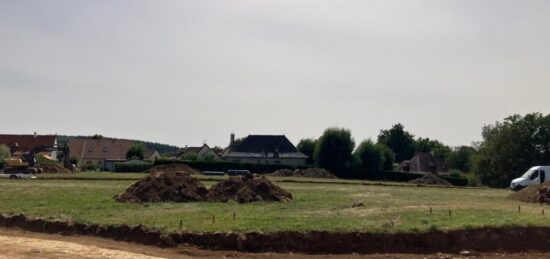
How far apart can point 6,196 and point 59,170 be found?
42223 mm

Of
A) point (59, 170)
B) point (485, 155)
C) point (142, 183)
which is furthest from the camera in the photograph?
point (485, 155)

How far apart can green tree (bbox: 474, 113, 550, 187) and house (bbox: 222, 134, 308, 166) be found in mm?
39662

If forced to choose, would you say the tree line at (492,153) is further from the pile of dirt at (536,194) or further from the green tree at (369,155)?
the pile of dirt at (536,194)

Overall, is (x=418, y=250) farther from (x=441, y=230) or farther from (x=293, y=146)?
(x=293, y=146)

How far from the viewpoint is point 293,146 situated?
388ft

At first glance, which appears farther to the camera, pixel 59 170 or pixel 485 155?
pixel 485 155

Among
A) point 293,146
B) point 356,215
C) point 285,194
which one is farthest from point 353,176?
point 356,215

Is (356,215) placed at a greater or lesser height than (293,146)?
lesser

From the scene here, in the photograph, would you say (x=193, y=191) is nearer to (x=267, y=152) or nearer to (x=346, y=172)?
(x=346, y=172)

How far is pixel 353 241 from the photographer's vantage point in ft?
68.9

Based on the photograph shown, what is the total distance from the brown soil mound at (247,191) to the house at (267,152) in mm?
79182

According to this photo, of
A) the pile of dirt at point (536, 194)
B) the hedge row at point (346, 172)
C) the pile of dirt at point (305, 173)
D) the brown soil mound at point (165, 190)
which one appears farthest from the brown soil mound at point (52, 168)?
the pile of dirt at point (536, 194)

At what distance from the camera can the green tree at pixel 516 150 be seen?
81.4 metres

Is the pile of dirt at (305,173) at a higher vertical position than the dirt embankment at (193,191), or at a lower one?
higher
